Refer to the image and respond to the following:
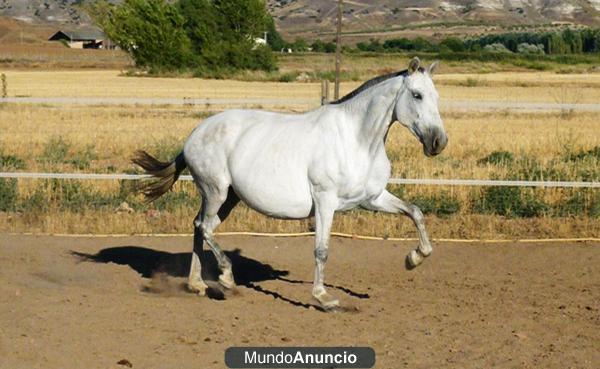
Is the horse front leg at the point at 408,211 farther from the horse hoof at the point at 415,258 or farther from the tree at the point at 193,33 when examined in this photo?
the tree at the point at 193,33

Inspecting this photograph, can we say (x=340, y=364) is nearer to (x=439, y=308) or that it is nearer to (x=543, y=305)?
(x=439, y=308)

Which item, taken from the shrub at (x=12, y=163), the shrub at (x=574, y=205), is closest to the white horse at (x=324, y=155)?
the shrub at (x=574, y=205)

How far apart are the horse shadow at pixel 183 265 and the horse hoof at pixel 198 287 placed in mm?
62

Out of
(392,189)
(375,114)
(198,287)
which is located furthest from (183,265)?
(392,189)

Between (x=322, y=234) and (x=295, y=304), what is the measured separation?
29.3 inches

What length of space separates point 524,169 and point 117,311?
7535 mm

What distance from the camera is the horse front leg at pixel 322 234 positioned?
→ 815cm

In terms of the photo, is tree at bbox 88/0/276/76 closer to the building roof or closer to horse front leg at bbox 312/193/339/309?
horse front leg at bbox 312/193/339/309

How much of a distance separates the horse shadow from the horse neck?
155 centimetres

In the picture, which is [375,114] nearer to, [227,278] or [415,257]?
[415,257]

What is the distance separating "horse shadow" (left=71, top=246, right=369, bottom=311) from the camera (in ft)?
31.8

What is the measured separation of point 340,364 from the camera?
6723 millimetres

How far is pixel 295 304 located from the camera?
866cm

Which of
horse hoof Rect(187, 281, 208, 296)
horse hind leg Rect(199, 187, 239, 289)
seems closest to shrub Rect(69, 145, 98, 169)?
horse hoof Rect(187, 281, 208, 296)
